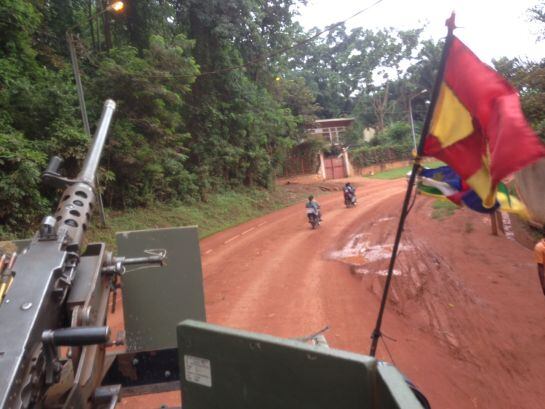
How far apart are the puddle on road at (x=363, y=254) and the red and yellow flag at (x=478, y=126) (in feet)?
20.5

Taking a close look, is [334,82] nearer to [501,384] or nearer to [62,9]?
[62,9]

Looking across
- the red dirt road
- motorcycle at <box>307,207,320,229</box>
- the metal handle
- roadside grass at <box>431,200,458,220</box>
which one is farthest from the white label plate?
motorcycle at <box>307,207,320,229</box>

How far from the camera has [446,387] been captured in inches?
179

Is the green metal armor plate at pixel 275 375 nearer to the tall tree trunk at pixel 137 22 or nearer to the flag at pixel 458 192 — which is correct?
the flag at pixel 458 192

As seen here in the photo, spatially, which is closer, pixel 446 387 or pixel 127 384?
pixel 127 384

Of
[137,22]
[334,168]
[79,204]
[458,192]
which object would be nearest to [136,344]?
[79,204]

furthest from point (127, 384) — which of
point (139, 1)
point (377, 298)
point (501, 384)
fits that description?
point (139, 1)

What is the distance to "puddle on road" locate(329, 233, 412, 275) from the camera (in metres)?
9.46

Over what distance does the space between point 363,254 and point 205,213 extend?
30.1 ft

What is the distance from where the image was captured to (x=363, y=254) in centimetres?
1082

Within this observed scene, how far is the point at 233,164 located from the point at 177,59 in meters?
8.40

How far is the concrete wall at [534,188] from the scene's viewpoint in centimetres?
318

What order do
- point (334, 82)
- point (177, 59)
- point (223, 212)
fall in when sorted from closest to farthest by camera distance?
1. point (177, 59)
2. point (223, 212)
3. point (334, 82)

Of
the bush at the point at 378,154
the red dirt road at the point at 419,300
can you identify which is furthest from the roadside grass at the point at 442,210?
the bush at the point at 378,154
